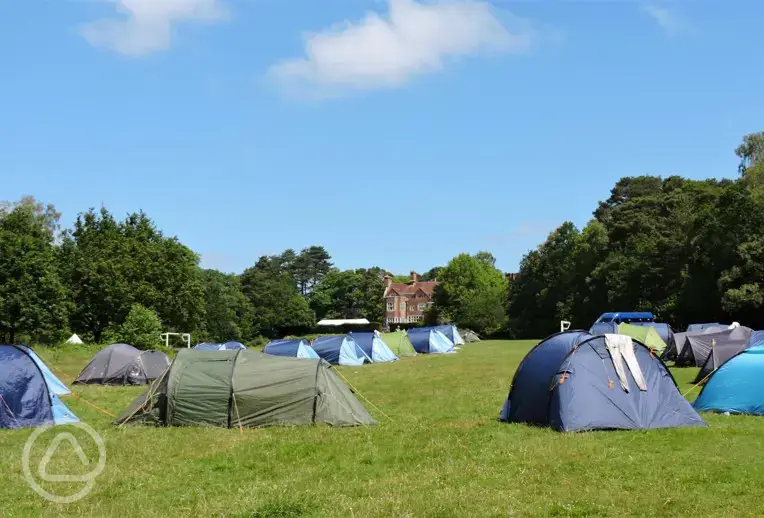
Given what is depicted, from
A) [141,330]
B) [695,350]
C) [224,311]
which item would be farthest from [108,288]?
[695,350]

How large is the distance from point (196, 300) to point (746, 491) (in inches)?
2420

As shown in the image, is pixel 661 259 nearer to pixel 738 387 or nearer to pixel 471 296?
pixel 471 296

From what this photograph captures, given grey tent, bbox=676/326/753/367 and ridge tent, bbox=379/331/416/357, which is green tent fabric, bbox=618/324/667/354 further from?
ridge tent, bbox=379/331/416/357

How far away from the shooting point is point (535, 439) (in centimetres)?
1234

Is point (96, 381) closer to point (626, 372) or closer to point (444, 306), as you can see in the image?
point (626, 372)

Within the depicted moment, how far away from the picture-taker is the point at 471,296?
97.4 metres

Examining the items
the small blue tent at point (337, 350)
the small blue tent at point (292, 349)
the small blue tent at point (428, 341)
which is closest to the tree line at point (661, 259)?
the small blue tent at point (428, 341)

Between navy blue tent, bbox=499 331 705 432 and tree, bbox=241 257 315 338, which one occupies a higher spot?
tree, bbox=241 257 315 338

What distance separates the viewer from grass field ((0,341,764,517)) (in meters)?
8.41

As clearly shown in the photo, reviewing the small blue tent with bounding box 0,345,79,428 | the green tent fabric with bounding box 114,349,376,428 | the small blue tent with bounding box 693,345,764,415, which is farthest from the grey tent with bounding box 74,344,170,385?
the small blue tent with bounding box 693,345,764,415

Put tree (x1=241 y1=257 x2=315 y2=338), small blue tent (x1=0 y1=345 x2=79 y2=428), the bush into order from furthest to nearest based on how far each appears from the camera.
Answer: tree (x1=241 y1=257 x2=315 y2=338)
the bush
small blue tent (x1=0 y1=345 x2=79 y2=428)

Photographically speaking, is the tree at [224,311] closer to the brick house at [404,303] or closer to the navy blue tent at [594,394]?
the brick house at [404,303]

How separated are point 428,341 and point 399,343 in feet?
12.2

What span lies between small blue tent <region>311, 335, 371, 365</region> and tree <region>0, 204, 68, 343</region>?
2598cm
